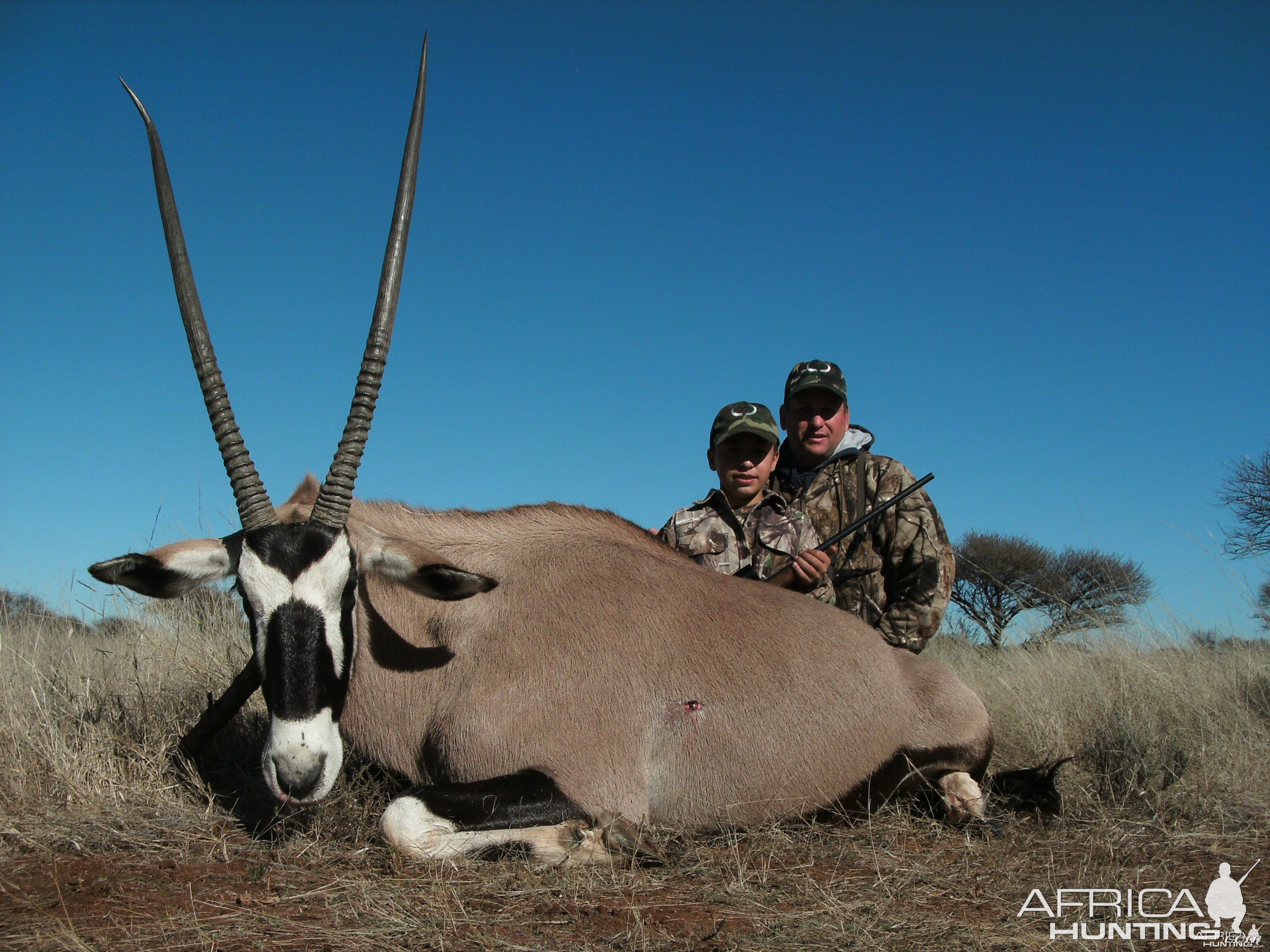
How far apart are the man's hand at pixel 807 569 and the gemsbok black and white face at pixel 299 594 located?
2192 millimetres

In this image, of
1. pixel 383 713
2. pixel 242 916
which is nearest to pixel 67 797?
pixel 383 713

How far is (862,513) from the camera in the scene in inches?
241

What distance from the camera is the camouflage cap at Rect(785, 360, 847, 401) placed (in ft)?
20.0

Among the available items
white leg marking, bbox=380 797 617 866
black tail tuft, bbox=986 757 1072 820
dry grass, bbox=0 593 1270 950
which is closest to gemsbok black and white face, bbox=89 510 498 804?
white leg marking, bbox=380 797 617 866

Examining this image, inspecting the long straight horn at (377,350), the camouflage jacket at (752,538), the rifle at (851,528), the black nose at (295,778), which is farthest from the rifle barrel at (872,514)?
the black nose at (295,778)

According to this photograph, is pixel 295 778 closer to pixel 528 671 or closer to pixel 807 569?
pixel 528 671

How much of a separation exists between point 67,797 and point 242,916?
171cm

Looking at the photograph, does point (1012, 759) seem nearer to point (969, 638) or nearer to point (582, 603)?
point (582, 603)

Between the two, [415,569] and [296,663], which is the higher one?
[415,569]

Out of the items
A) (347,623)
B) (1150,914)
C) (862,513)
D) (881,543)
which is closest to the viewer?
(1150,914)

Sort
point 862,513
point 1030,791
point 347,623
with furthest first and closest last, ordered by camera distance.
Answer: point 862,513 < point 1030,791 < point 347,623

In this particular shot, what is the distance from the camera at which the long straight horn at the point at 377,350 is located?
3.62 metres

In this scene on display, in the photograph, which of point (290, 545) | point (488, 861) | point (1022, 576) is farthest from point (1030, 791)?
point (1022, 576)

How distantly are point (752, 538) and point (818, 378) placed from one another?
1196 mm
